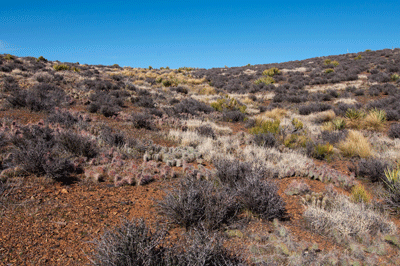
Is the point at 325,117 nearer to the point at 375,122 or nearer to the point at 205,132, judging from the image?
the point at 375,122

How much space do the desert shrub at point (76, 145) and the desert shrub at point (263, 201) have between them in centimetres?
383

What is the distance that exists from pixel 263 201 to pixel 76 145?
14.6 ft

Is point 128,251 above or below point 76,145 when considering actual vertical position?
below

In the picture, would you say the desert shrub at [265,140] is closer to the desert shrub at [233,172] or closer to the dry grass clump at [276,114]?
the desert shrub at [233,172]

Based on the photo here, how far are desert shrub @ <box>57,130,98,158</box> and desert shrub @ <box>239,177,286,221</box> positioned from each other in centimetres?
383

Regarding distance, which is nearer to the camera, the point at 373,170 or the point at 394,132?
the point at 373,170

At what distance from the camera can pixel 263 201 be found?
349 cm

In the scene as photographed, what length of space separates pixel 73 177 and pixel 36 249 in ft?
6.55

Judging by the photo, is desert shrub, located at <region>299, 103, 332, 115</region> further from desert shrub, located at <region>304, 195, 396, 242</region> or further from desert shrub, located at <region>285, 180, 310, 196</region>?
desert shrub, located at <region>304, 195, 396, 242</region>

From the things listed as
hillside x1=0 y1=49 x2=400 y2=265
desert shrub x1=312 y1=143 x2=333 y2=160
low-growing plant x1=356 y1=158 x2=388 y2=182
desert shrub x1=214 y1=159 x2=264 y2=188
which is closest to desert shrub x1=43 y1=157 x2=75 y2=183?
hillside x1=0 y1=49 x2=400 y2=265

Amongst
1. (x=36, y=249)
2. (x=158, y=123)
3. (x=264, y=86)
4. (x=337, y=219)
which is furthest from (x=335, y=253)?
(x=264, y=86)

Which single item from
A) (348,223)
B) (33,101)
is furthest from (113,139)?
(348,223)

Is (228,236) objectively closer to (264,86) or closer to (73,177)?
(73,177)

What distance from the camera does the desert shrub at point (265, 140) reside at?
7.59 m
